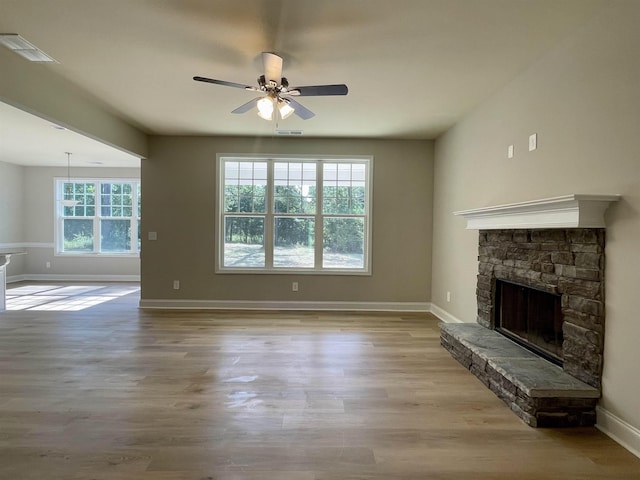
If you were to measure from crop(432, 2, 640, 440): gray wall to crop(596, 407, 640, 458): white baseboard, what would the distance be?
30 millimetres

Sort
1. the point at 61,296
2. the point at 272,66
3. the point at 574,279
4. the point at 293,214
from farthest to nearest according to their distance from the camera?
the point at 61,296
the point at 293,214
the point at 272,66
the point at 574,279

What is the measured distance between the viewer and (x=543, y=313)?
2771mm

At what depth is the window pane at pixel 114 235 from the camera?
8.00m

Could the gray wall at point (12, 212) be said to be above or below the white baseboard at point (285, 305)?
above

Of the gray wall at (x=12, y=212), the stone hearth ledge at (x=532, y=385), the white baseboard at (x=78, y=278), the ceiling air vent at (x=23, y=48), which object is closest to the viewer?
the stone hearth ledge at (x=532, y=385)

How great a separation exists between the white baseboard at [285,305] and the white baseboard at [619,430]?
3.16 metres

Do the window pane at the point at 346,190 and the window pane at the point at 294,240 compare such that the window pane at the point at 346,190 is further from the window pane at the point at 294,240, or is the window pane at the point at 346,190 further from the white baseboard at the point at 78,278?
the white baseboard at the point at 78,278

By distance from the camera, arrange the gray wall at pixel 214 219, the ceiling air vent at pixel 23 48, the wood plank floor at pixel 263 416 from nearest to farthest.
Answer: the wood plank floor at pixel 263 416 → the ceiling air vent at pixel 23 48 → the gray wall at pixel 214 219

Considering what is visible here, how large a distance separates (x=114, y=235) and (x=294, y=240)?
16.5 ft

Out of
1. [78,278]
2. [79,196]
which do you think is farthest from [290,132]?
[78,278]

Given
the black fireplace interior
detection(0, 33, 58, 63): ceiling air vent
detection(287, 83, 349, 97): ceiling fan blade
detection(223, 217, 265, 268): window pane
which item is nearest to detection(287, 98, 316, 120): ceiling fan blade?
detection(287, 83, 349, 97): ceiling fan blade

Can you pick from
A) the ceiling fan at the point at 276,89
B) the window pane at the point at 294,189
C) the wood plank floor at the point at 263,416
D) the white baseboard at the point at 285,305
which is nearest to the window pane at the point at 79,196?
the white baseboard at the point at 285,305

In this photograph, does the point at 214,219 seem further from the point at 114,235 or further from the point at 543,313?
the point at 543,313

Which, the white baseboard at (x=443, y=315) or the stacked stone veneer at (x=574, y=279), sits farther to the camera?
the white baseboard at (x=443, y=315)
